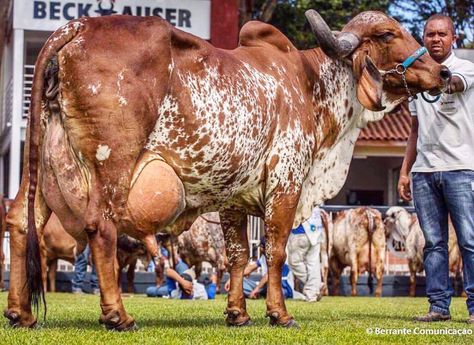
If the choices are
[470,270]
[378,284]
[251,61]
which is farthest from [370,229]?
[251,61]

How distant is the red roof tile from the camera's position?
29.1 m

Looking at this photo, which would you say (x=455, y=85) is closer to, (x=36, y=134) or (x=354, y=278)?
(x=36, y=134)

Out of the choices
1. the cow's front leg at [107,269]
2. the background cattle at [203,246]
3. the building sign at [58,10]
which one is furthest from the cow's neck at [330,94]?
the building sign at [58,10]

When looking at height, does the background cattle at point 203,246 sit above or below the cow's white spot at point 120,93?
below

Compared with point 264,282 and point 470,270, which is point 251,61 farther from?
point 264,282

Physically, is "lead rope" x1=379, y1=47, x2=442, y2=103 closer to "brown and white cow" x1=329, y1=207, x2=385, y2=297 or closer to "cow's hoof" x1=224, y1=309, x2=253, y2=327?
"cow's hoof" x1=224, y1=309, x2=253, y2=327

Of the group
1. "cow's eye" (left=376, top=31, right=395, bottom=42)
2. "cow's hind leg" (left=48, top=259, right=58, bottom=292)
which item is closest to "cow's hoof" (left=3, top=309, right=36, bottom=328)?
"cow's eye" (left=376, top=31, right=395, bottom=42)

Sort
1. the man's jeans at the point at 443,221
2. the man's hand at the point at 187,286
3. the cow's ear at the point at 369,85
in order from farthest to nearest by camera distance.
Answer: the man's hand at the point at 187,286, the man's jeans at the point at 443,221, the cow's ear at the point at 369,85

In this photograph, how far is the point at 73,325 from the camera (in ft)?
24.6

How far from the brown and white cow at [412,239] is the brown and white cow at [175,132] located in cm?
1182

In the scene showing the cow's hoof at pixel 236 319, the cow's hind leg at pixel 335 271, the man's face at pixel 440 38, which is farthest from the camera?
the cow's hind leg at pixel 335 271

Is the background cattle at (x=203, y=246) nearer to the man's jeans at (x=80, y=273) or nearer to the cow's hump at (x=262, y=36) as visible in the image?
the man's jeans at (x=80, y=273)

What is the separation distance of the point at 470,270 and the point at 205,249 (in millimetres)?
10272

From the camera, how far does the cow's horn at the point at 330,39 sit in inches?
316
